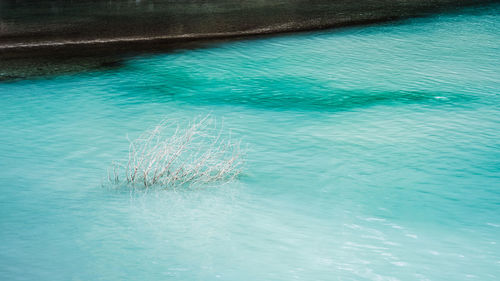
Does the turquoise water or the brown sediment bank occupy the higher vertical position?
the brown sediment bank

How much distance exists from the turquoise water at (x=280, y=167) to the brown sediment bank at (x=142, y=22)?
34.9 inches

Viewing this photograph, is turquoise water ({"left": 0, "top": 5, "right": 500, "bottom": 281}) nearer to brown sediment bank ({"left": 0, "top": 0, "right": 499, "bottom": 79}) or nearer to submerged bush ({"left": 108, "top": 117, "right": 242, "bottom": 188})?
Answer: submerged bush ({"left": 108, "top": 117, "right": 242, "bottom": 188})

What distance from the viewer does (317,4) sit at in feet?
44.1

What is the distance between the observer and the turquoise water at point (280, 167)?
449 centimetres

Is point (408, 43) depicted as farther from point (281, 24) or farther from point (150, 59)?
point (150, 59)

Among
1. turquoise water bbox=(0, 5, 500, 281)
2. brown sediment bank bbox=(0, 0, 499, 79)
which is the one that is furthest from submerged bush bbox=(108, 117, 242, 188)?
brown sediment bank bbox=(0, 0, 499, 79)

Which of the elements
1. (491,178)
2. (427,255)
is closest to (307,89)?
(491,178)

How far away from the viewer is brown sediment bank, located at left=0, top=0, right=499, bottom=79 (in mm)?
9914

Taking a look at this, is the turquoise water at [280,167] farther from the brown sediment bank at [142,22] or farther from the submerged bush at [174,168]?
the brown sediment bank at [142,22]

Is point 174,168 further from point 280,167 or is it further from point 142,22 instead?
point 142,22

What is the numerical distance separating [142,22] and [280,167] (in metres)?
6.65

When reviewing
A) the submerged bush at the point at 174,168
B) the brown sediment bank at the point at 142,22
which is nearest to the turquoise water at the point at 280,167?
the submerged bush at the point at 174,168

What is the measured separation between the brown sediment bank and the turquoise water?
0.89 m

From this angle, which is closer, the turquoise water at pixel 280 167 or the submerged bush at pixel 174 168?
the turquoise water at pixel 280 167
